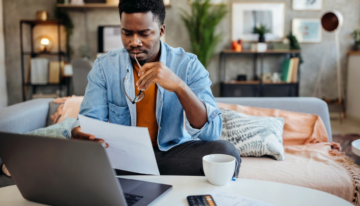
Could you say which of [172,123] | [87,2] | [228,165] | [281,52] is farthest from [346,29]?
[228,165]

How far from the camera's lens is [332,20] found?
4.04m

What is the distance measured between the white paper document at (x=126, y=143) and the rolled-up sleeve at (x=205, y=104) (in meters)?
0.32

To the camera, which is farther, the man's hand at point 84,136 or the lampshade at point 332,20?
the lampshade at point 332,20

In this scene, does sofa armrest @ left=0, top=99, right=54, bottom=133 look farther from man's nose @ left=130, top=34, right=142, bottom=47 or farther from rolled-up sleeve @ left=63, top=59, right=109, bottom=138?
man's nose @ left=130, top=34, right=142, bottom=47

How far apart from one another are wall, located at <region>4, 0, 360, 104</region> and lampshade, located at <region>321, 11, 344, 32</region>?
570 millimetres

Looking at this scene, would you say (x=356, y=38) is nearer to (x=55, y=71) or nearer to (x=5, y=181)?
(x=55, y=71)

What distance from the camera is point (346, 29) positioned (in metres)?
4.65

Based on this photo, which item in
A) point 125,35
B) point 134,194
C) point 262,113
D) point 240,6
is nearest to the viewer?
point 134,194

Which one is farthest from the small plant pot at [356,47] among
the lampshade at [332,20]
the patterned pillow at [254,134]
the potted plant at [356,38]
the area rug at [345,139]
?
the patterned pillow at [254,134]

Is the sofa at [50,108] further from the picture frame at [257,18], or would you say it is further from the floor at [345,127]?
the picture frame at [257,18]

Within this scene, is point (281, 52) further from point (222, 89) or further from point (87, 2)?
point (87, 2)

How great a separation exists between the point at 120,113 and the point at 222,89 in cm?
337

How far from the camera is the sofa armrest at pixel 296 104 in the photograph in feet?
6.10

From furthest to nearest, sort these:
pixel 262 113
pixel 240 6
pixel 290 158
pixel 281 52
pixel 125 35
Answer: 1. pixel 240 6
2. pixel 281 52
3. pixel 262 113
4. pixel 290 158
5. pixel 125 35
